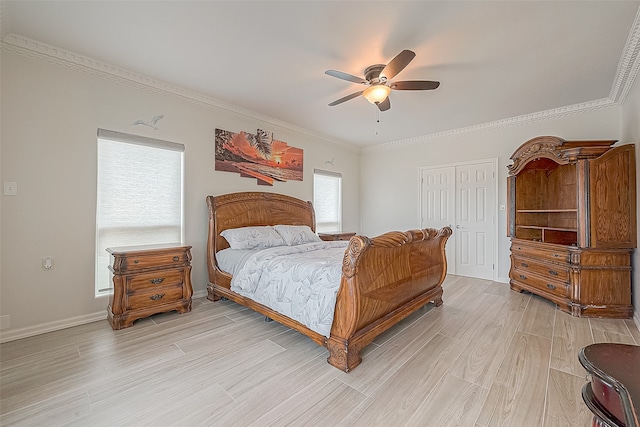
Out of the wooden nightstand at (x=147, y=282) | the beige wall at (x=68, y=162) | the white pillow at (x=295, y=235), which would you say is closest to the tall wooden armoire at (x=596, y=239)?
the beige wall at (x=68, y=162)

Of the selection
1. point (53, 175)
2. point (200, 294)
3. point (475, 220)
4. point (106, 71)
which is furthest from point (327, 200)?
point (53, 175)

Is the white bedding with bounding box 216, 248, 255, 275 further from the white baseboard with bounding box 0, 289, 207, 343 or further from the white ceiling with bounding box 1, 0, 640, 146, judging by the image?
the white ceiling with bounding box 1, 0, 640, 146

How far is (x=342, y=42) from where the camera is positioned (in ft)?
8.04

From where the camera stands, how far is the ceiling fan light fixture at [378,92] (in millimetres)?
2684

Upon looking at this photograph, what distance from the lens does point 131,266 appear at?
9.07 feet

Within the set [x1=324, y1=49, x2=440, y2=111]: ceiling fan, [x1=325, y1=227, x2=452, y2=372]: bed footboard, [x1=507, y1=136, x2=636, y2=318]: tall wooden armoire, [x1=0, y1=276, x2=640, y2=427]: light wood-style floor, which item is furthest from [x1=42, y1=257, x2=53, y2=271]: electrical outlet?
[x1=507, y1=136, x2=636, y2=318]: tall wooden armoire

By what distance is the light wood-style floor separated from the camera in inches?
63.3

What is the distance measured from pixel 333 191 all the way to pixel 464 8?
4.14 meters

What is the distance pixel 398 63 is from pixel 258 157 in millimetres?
2739

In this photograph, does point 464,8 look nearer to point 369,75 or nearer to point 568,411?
point 369,75

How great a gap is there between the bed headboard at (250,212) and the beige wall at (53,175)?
1118mm

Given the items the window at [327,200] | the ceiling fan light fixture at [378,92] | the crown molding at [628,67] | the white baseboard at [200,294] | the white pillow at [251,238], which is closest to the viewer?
the crown molding at [628,67]

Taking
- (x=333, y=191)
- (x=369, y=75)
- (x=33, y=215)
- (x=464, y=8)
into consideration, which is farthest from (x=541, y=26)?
(x=33, y=215)

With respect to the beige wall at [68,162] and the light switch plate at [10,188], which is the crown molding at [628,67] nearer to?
the beige wall at [68,162]
